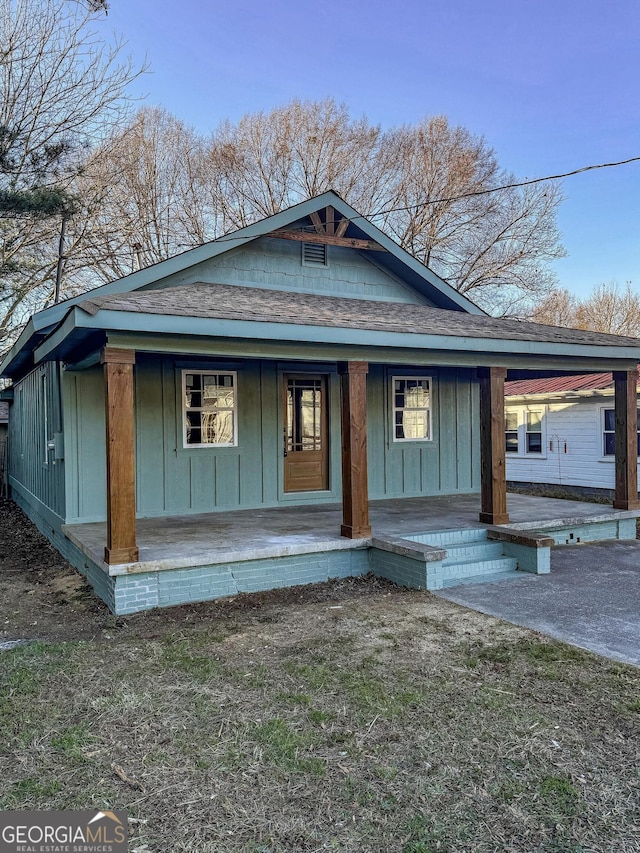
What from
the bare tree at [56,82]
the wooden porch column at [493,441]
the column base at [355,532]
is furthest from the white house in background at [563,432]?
the bare tree at [56,82]

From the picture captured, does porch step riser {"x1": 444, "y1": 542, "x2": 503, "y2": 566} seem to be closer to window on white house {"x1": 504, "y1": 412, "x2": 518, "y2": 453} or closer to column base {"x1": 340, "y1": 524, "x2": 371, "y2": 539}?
column base {"x1": 340, "y1": 524, "x2": 371, "y2": 539}

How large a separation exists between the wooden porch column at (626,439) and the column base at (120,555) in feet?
22.3

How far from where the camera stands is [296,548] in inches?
238

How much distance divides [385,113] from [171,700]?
23.5 m

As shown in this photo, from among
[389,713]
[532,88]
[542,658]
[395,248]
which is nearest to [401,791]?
[389,713]

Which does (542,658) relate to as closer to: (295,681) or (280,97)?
(295,681)

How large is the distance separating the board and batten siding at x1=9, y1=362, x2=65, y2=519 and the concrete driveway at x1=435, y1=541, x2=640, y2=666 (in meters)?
5.42

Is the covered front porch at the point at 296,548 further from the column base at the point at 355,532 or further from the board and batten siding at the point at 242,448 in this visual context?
the board and batten siding at the point at 242,448

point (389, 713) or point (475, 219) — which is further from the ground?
point (475, 219)

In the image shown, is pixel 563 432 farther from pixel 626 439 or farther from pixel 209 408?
pixel 209 408

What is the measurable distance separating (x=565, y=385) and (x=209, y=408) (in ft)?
35.1

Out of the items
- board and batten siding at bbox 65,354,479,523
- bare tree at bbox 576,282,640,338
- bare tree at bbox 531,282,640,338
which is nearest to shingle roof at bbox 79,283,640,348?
board and batten siding at bbox 65,354,479,523

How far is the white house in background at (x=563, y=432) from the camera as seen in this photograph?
1434 centimetres

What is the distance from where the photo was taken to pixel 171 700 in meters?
3.51
